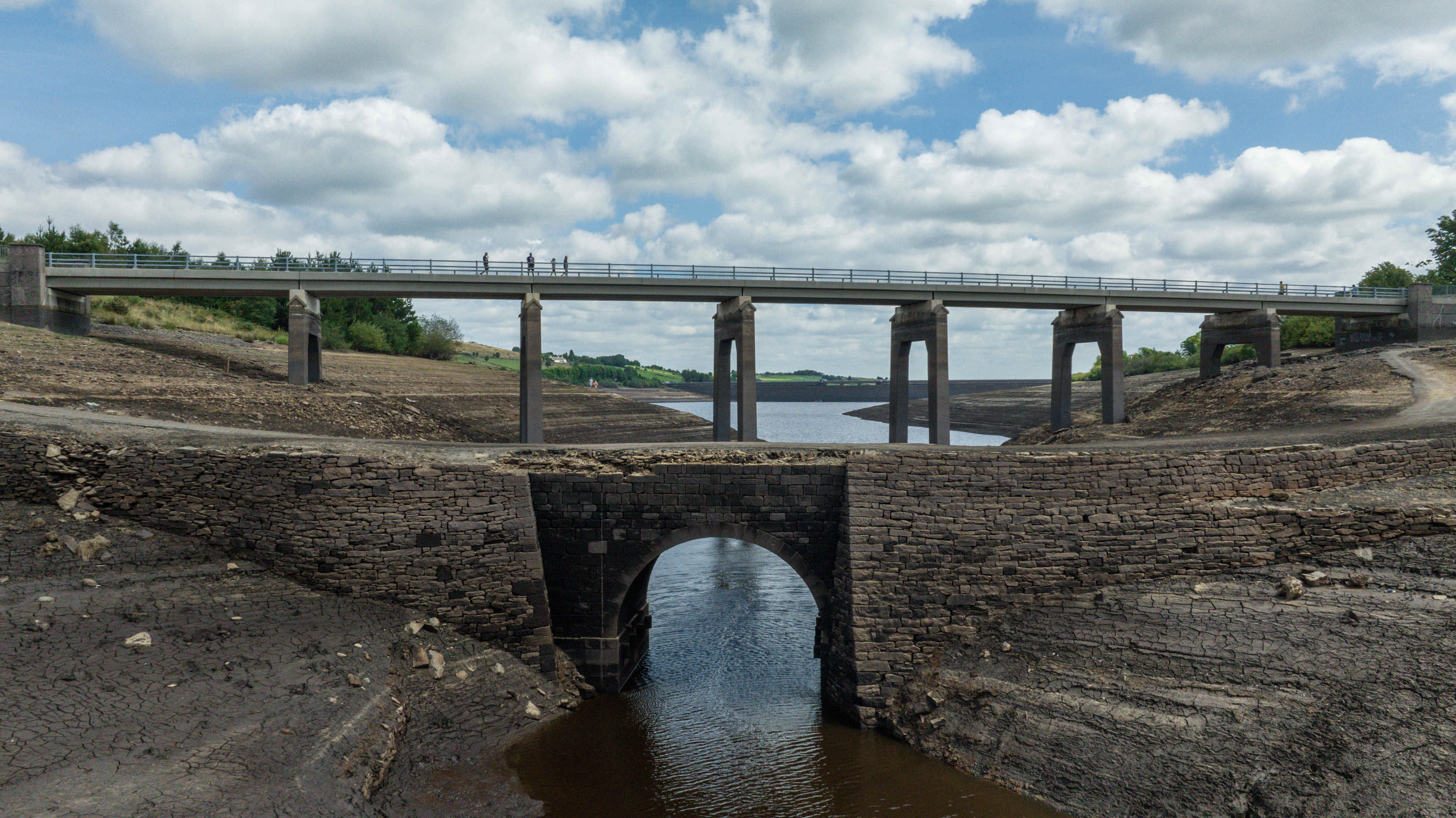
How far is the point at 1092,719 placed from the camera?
45.0ft

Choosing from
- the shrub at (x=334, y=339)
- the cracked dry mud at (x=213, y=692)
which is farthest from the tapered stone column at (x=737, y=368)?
the shrub at (x=334, y=339)

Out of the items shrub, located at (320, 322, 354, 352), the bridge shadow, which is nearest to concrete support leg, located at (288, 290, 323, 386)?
shrub, located at (320, 322, 354, 352)

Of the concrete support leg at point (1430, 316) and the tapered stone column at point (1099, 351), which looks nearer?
the tapered stone column at point (1099, 351)

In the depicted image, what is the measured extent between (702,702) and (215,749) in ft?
31.5

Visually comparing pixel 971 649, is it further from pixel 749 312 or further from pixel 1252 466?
pixel 749 312

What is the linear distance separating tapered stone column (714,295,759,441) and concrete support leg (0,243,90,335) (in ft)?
93.8

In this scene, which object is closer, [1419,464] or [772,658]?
[1419,464]

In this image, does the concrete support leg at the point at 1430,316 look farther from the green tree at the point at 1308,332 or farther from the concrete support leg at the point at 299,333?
the concrete support leg at the point at 299,333

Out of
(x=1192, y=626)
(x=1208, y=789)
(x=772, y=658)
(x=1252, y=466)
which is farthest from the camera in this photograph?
(x=772, y=658)

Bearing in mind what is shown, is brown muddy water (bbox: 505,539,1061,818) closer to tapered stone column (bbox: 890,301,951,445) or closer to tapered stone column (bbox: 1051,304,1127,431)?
tapered stone column (bbox: 890,301,951,445)

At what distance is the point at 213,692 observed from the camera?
12.2 m

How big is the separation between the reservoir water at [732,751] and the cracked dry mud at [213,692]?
108cm

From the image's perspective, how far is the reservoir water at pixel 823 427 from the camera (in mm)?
67875

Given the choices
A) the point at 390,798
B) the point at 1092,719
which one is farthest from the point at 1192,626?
the point at 390,798
